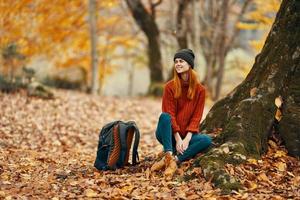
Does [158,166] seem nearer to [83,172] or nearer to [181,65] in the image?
[83,172]

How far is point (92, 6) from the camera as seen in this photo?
16047 mm

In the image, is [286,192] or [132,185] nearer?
[286,192]

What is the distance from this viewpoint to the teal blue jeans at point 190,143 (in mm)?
5758

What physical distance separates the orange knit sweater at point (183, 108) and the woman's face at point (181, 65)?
161 millimetres

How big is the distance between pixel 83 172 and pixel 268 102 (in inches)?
91.2

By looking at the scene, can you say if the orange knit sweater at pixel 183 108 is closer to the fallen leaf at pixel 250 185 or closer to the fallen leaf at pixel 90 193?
the fallen leaf at pixel 250 185

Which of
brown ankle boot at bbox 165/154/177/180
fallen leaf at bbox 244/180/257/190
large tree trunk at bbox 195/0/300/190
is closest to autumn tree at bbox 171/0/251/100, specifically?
large tree trunk at bbox 195/0/300/190

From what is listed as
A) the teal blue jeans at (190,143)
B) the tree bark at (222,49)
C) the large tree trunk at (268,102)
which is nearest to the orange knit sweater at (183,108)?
the teal blue jeans at (190,143)

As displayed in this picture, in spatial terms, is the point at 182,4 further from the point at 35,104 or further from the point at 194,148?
the point at 194,148

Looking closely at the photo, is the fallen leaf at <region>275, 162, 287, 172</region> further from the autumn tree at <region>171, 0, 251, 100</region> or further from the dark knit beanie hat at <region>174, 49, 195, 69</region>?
the autumn tree at <region>171, 0, 251, 100</region>

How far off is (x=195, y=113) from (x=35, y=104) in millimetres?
6720

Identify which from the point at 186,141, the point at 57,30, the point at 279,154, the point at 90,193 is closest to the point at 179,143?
the point at 186,141

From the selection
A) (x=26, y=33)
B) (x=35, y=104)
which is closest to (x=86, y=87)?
(x=26, y=33)

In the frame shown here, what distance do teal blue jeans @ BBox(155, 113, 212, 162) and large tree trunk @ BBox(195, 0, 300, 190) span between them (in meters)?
0.18
